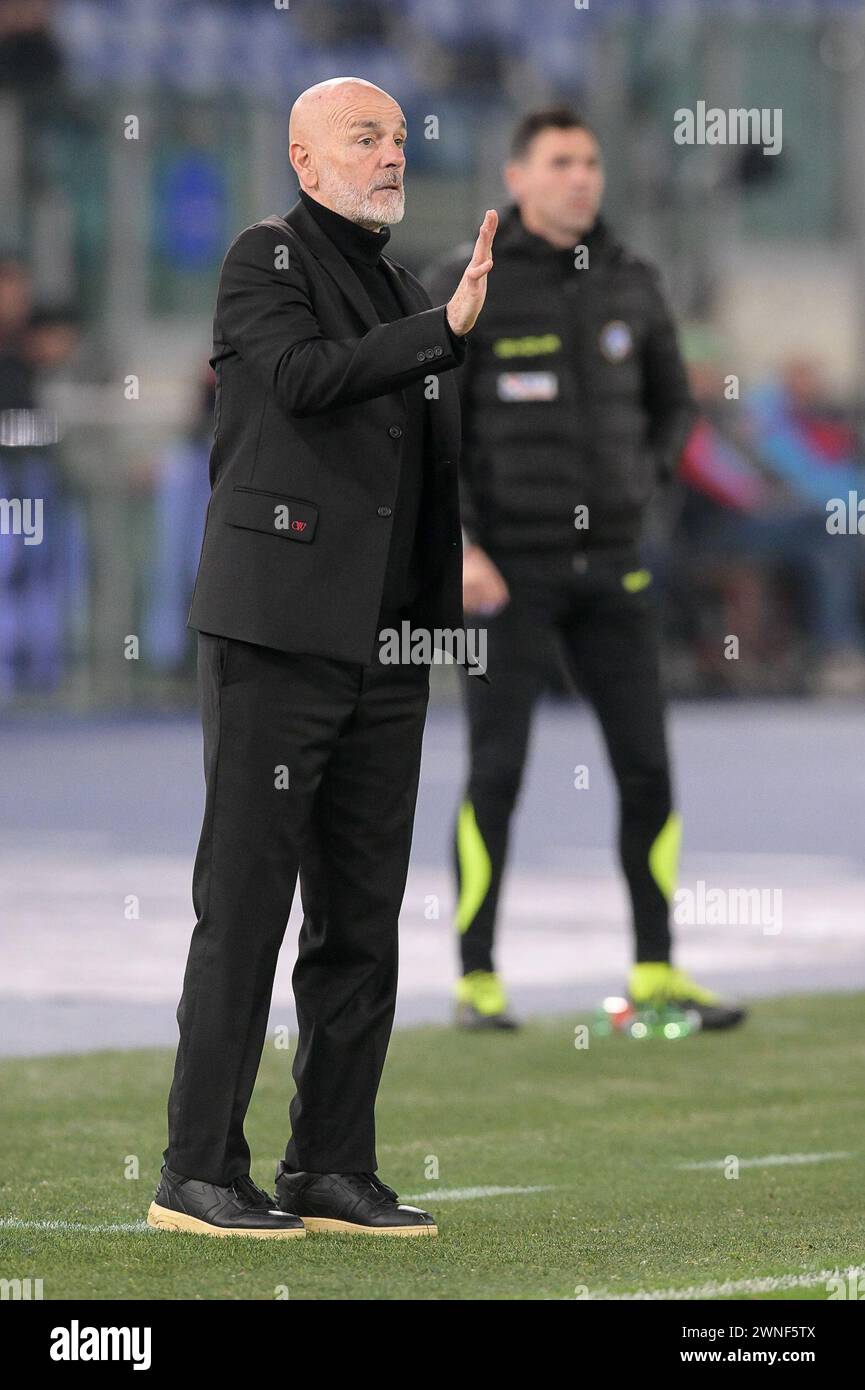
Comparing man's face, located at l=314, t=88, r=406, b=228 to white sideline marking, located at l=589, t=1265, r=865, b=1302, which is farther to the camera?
man's face, located at l=314, t=88, r=406, b=228

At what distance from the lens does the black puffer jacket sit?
859 centimetres

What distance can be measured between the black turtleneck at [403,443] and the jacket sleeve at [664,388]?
3425 mm

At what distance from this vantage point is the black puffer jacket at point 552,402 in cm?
859

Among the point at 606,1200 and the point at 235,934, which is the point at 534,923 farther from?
the point at 235,934

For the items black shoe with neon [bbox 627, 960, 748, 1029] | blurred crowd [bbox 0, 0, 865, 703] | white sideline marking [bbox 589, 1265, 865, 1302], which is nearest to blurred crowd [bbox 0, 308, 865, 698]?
blurred crowd [bbox 0, 0, 865, 703]

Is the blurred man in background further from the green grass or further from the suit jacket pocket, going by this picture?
the suit jacket pocket

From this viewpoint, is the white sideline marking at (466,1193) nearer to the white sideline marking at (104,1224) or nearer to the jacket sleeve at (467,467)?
the white sideline marking at (104,1224)

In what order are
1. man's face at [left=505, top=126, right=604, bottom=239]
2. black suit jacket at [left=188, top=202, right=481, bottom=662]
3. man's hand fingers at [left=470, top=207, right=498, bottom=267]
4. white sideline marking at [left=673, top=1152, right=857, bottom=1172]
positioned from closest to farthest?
man's hand fingers at [left=470, top=207, right=498, bottom=267] → black suit jacket at [left=188, top=202, right=481, bottom=662] → white sideline marking at [left=673, top=1152, right=857, bottom=1172] → man's face at [left=505, top=126, right=604, bottom=239]

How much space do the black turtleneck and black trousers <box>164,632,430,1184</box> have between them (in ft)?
0.51

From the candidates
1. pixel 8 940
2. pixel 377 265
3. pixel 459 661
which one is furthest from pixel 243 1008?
pixel 8 940

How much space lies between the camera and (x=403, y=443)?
547cm

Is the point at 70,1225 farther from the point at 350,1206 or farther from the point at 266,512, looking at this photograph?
the point at 266,512

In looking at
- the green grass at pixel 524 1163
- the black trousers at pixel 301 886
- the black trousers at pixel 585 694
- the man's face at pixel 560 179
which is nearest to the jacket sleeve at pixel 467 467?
the black trousers at pixel 585 694

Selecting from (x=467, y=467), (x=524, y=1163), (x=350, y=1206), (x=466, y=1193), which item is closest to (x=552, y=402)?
(x=467, y=467)
